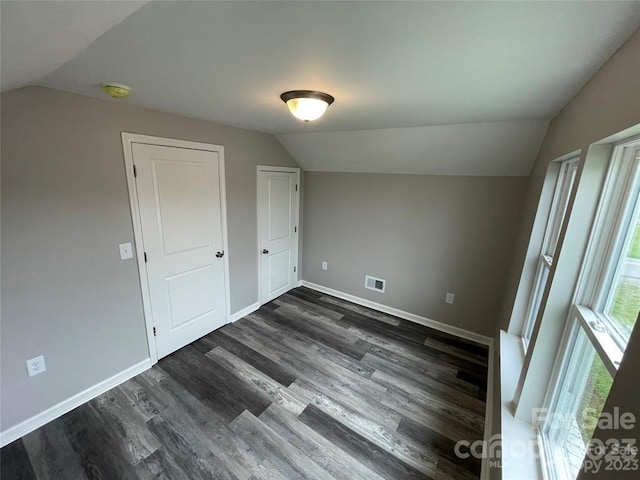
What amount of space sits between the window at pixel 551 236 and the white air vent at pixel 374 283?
1.65 metres

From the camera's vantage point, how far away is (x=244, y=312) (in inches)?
129

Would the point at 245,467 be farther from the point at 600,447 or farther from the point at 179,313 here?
the point at 600,447

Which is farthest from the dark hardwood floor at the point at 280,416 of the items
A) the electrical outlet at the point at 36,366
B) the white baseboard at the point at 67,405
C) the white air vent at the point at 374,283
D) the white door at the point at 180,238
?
the white air vent at the point at 374,283

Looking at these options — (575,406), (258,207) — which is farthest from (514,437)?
(258,207)

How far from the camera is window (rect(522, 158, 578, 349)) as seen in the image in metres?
1.65

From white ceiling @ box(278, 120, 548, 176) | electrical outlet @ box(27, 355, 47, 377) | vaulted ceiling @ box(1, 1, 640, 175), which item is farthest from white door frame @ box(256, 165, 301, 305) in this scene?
electrical outlet @ box(27, 355, 47, 377)

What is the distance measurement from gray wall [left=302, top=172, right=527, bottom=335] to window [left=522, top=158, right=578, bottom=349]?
0.76 m

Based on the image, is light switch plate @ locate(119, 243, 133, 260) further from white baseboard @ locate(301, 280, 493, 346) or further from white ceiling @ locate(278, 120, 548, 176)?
white baseboard @ locate(301, 280, 493, 346)

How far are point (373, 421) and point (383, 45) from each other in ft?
7.46

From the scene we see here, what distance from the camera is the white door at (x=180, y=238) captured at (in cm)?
218

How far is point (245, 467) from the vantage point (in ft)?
5.25

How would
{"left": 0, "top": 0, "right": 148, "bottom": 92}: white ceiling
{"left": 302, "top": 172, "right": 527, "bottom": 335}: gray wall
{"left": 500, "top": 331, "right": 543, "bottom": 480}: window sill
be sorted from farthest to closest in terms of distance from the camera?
{"left": 302, "top": 172, "right": 527, "bottom": 335}: gray wall, {"left": 500, "top": 331, "right": 543, "bottom": 480}: window sill, {"left": 0, "top": 0, "right": 148, "bottom": 92}: white ceiling

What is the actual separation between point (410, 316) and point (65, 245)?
3.36 m

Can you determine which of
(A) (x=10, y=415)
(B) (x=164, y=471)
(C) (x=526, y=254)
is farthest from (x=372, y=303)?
(A) (x=10, y=415)
